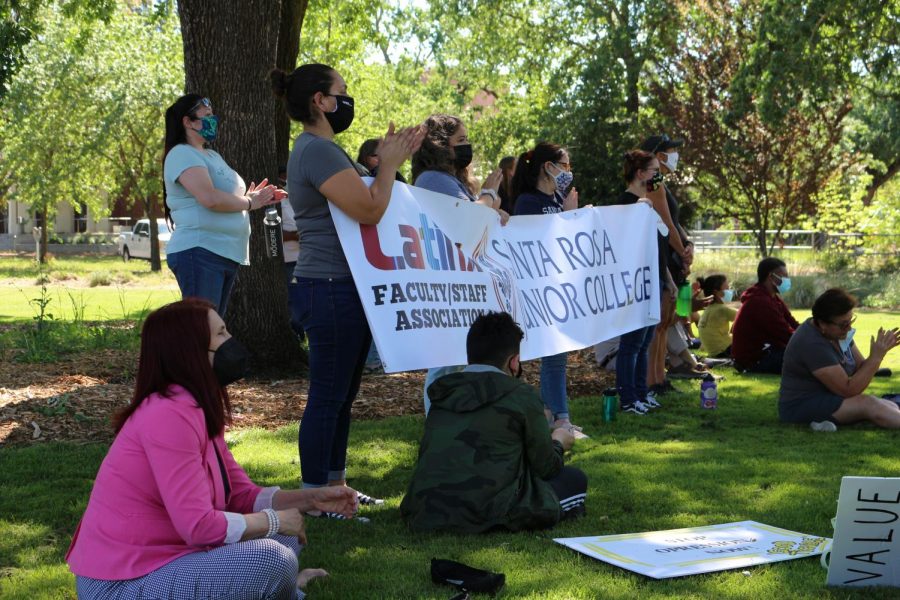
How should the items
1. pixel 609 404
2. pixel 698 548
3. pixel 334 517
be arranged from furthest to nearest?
pixel 609 404, pixel 334 517, pixel 698 548

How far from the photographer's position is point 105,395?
9141 mm

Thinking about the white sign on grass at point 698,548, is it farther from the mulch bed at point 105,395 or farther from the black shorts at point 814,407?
the mulch bed at point 105,395

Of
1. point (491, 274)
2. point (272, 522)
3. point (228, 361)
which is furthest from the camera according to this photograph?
point (491, 274)

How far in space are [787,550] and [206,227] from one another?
3.97 m

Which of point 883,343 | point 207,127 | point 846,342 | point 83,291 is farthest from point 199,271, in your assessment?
point 83,291

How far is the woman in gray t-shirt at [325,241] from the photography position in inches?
218

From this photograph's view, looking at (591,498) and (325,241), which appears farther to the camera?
(591,498)

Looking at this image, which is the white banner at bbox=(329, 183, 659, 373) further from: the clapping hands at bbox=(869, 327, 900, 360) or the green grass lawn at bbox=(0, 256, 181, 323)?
the green grass lawn at bbox=(0, 256, 181, 323)

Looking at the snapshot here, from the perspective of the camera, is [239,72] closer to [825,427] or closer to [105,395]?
[105,395]

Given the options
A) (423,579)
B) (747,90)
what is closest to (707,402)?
(423,579)

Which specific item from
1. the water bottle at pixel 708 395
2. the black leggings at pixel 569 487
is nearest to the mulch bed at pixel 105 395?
the water bottle at pixel 708 395

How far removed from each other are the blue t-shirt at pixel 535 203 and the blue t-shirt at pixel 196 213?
7.20 ft

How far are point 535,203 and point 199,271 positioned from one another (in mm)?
2601

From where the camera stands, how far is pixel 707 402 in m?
9.34
